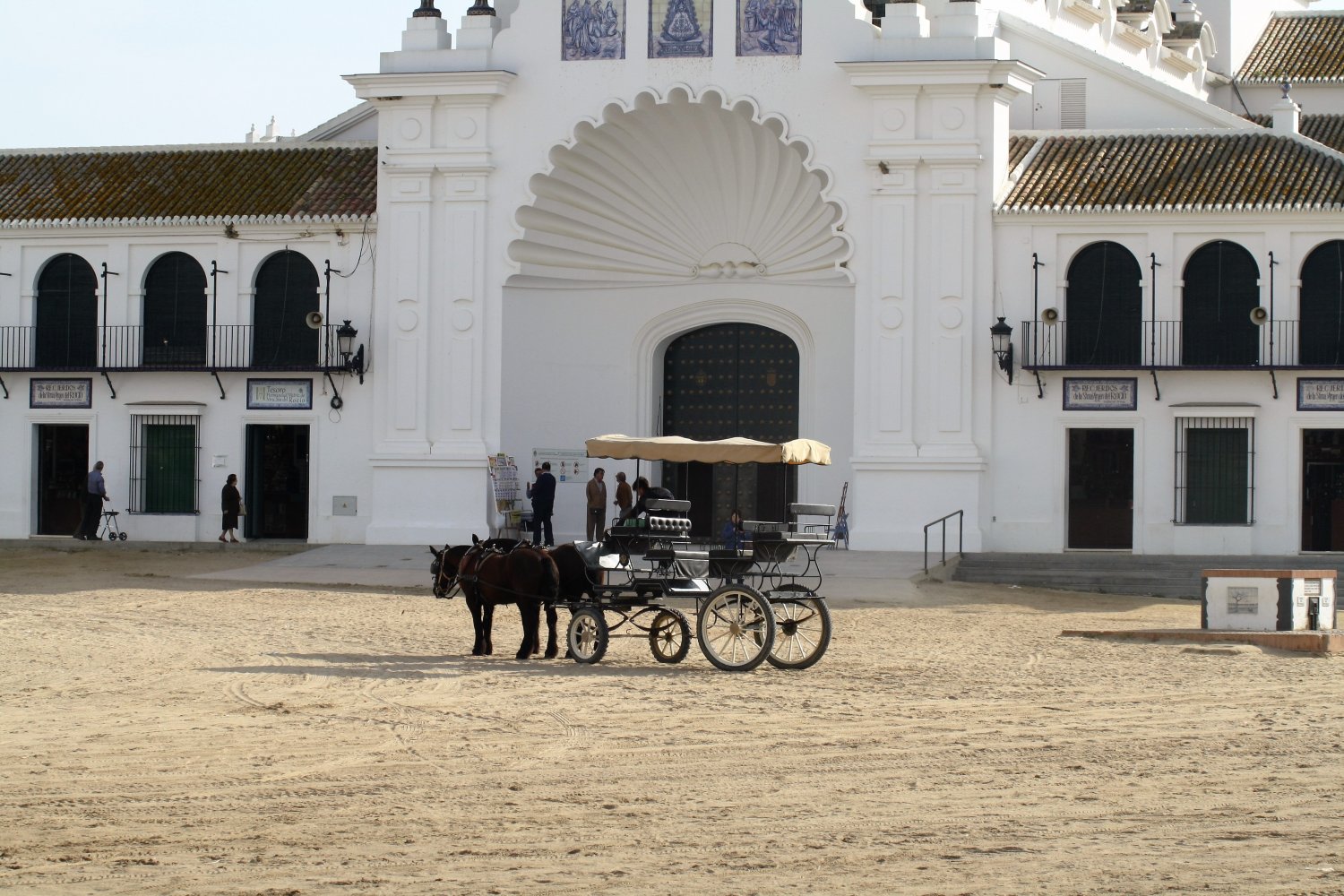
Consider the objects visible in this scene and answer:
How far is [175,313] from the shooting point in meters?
30.3

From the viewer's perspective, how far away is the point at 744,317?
29828 millimetres

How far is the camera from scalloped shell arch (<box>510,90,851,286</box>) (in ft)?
93.0

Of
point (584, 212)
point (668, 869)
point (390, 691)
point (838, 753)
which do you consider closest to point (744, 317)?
point (584, 212)

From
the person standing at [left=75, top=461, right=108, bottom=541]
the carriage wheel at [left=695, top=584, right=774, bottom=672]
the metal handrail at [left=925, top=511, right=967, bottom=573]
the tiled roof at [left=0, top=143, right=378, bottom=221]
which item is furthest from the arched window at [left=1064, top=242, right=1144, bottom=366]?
the person standing at [left=75, top=461, right=108, bottom=541]

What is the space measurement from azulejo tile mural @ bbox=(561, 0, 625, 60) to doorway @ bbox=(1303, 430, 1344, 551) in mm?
11231

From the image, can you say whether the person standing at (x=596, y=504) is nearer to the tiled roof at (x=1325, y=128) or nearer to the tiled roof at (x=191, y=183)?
the tiled roof at (x=191, y=183)

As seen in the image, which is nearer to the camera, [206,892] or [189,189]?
[206,892]

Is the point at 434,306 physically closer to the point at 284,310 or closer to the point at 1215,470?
the point at 284,310

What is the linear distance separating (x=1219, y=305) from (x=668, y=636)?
13.9 metres

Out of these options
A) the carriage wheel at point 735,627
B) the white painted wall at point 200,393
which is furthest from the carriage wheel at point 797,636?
the white painted wall at point 200,393

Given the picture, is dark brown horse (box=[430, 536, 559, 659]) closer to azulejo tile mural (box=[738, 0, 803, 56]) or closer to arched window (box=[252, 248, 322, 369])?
azulejo tile mural (box=[738, 0, 803, 56])

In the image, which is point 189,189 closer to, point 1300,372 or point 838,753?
point 1300,372

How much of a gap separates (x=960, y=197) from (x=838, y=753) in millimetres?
16803

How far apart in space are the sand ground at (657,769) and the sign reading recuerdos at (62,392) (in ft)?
42.5
